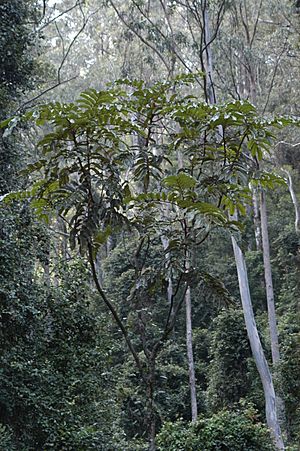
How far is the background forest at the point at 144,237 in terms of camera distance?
2.44 metres

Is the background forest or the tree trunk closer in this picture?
the background forest

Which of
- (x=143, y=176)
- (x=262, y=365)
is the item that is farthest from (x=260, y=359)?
(x=143, y=176)

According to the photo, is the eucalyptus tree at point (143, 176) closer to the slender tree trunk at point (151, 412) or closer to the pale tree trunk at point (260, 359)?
the slender tree trunk at point (151, 412)

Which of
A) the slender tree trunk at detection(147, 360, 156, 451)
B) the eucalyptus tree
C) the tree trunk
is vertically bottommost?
the slender tree trunk at detection(147, 360, 156, 451)

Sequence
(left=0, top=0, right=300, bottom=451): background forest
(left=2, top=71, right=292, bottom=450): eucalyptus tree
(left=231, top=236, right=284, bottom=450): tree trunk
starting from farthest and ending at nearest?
(left=231, top=236, right=284, bottom=450): tree trunk < (left=0, top=0, right=300, bottom=451): background forest < (left=2, top=71, right=292, bottom=450): eucalyptus tree

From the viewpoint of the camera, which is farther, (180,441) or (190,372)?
(190,372)

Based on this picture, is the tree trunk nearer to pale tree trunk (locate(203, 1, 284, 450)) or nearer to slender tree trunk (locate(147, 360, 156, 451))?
pale tree trunk (locate(203, 1, 284, 450))

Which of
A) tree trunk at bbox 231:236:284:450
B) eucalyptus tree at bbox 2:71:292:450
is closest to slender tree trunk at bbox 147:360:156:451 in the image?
eucalyptus tree at bbox 2:71:292:450

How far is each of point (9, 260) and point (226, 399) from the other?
213 inches

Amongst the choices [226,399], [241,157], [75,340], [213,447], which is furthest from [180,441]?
A: [241,157]

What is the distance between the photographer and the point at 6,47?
314 inches

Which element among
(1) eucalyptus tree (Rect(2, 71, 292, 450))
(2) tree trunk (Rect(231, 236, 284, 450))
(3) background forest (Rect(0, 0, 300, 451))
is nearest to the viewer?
(1) eucalyptus tree (Rect(2, 71, 292, 450))

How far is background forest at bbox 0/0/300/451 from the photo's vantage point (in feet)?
8.00

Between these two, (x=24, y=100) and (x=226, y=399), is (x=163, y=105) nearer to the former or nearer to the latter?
(x=24, y=100)
